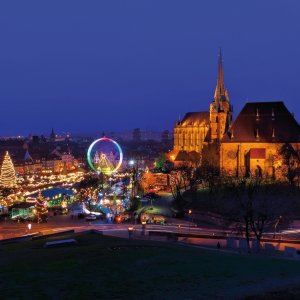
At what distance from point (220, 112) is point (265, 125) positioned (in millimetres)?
15966

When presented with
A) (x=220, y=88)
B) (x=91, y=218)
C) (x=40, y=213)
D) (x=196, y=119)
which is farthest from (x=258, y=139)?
(x=40, y=213)

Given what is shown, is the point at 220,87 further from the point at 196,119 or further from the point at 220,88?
the point at 196,119

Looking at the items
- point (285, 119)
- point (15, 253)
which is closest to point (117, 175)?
point (285, 119)

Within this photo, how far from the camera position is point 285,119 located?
227 feet

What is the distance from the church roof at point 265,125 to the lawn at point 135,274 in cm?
4838

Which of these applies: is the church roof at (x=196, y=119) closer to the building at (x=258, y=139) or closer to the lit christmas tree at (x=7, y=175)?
the building at (x=258, y=139)

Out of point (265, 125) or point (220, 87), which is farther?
point (220, 87)

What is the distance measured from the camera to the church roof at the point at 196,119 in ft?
312

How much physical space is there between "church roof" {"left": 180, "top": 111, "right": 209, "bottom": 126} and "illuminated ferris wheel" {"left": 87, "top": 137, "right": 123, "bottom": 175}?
1703 cm

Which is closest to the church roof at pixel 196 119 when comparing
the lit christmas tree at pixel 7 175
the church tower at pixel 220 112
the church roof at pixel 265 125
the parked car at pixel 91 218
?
the church tower at pixel 220 112

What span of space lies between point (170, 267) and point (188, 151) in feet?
251

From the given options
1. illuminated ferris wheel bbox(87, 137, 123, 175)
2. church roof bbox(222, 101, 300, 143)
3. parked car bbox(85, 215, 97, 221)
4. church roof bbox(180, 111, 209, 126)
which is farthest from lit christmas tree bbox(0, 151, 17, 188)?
church roof bbox(180, 111, 209, 126)

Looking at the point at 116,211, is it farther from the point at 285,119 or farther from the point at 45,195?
the point at 285,119

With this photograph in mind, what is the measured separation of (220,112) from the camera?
278 feet
